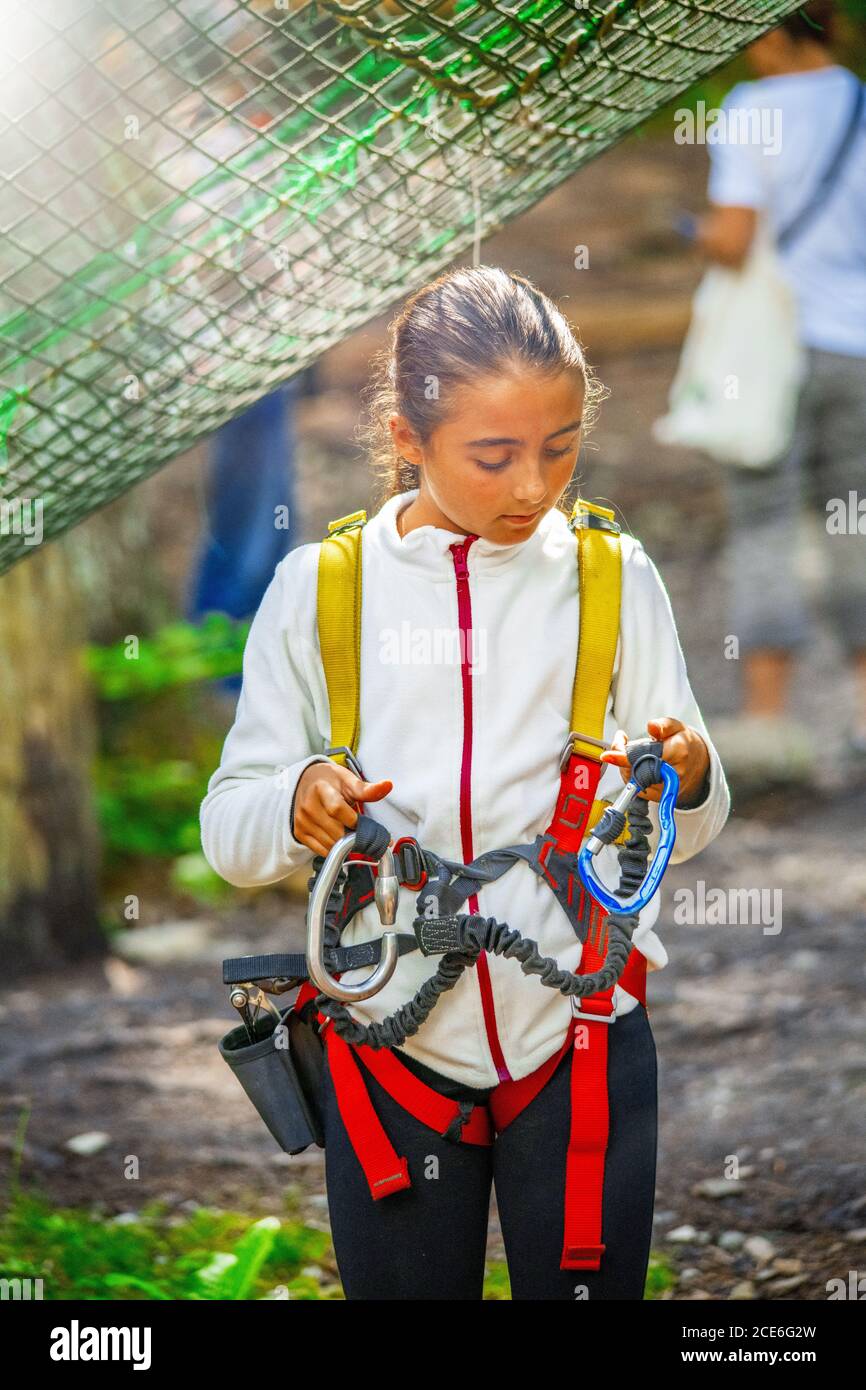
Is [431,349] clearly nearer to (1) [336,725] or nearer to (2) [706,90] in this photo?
(1) [336,725]

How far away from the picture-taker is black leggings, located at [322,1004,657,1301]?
6.77 feet

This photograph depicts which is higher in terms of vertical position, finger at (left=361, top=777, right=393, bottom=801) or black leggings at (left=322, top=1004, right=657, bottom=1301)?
finger at (left=361, top=777, right=393, bottom=801)

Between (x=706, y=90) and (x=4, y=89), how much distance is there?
5017 mm

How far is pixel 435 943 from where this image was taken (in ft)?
6.40

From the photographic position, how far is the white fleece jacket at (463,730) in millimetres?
2035

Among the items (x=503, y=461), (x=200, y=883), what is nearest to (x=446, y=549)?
(x=503, y=461)

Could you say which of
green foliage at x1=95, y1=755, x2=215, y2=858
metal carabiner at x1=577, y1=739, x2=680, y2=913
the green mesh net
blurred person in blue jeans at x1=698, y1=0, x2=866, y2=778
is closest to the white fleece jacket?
metal carabiner at x1=577, y1=739, x2=680, y2=913

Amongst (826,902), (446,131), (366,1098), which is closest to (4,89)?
(446,131)

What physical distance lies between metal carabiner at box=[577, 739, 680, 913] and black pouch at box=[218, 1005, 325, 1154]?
1.70 ft

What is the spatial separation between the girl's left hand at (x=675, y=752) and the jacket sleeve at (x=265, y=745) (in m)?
0.39

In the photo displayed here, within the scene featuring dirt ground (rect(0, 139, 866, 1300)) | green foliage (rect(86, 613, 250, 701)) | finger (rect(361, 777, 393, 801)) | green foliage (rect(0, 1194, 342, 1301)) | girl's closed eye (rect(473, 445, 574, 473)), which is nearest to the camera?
finger (rect(361, 777, 393, 801))

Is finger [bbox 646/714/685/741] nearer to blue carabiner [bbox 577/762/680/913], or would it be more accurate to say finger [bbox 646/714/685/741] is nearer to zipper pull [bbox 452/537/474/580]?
blue carabiner [bbox 577/762/680/913]

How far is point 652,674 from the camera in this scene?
210cm

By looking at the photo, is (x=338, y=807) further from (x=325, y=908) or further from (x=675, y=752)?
(x=675, y=752)
